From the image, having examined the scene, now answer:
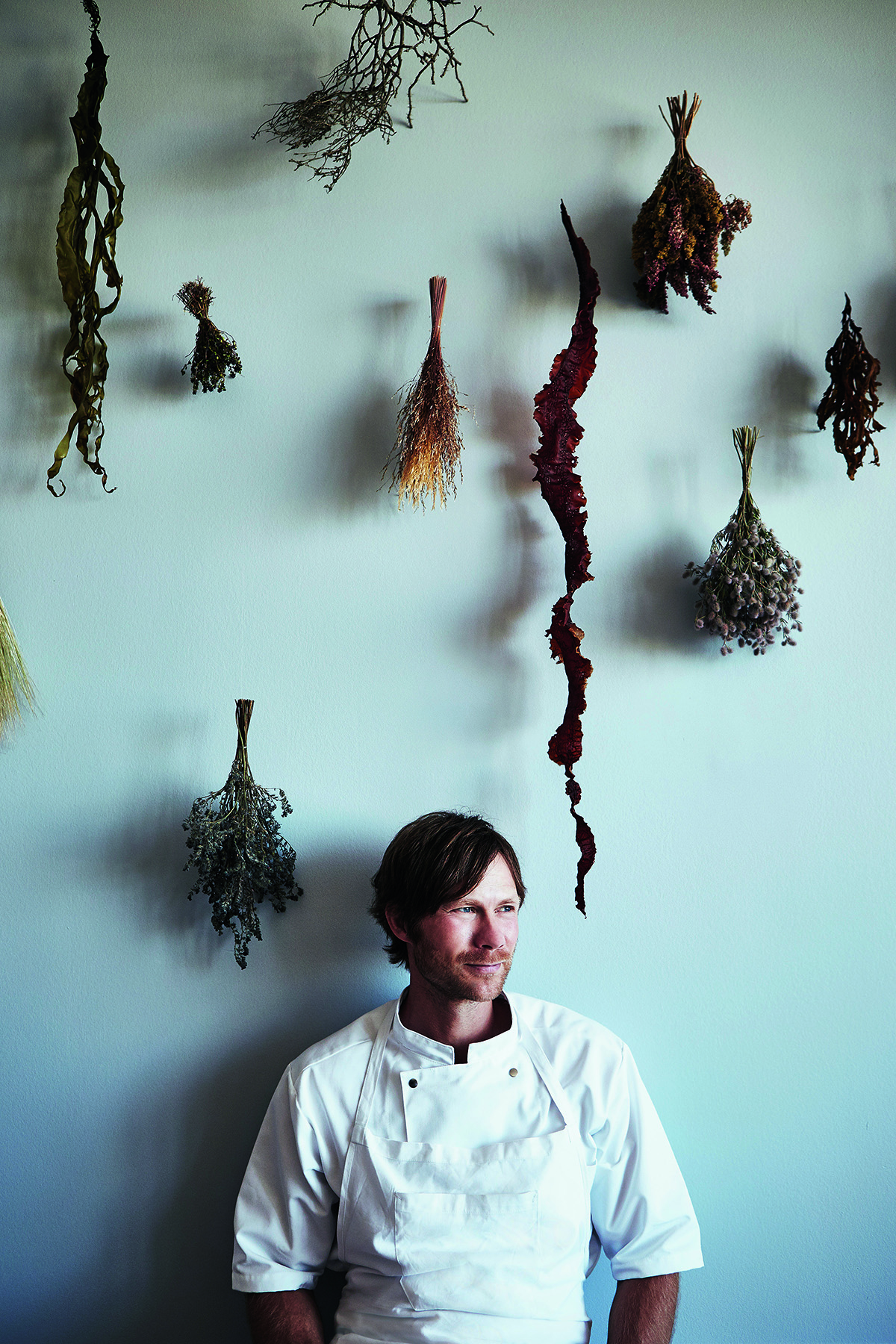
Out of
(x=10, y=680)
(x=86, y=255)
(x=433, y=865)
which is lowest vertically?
(x=433, y=865)

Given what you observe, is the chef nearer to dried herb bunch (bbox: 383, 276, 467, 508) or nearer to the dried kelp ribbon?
the dried kelp ribbon

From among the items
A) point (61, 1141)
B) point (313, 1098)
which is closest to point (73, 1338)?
point (61, 1141)

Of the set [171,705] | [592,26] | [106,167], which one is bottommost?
[171,705]

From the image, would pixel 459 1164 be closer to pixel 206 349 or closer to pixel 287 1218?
pixel 287 1218

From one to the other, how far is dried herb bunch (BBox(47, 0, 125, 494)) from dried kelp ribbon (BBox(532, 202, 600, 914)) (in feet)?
2.91

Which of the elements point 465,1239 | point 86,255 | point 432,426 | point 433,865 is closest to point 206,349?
point 86,255

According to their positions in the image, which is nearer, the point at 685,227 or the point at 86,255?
the point at 685,227

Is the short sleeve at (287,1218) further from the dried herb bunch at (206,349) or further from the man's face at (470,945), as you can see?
the dried herb bunch at (206,349)

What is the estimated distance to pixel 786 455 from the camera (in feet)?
6.19

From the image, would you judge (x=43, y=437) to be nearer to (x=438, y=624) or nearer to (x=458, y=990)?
(x=438, y=624)

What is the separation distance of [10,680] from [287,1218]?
1129mm

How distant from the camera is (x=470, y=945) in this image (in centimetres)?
156

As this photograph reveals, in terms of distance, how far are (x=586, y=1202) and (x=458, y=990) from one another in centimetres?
42

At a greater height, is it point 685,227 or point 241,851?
point 685,227
